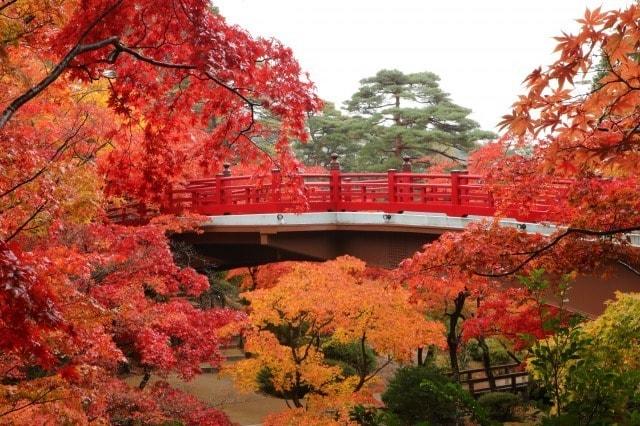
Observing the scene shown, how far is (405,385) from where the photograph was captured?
50.4ft

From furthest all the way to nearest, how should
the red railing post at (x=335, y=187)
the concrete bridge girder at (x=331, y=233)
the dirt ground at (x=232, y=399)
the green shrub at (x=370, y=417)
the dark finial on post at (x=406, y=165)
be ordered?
1. the dirt ground at (x=232, y=399)
2. the red railing post at (x=335, y=187)
3. the dark finial on post at (x=406, y=165)
4. the concrete bridge girder at (x=331, y=233)
5. the green shrub at (x=370, y=417)

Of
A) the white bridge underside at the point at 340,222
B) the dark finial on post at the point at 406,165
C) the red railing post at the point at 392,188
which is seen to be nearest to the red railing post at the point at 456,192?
the white bridge underside at the point at 340,222

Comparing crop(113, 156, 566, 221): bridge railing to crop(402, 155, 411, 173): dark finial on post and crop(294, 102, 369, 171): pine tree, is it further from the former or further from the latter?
crop(294, 102, 369, 171): pine tree

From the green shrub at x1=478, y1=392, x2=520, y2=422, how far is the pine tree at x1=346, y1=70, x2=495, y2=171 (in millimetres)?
10265

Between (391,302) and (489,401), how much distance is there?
607cm

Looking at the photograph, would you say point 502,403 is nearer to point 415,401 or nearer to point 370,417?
point 415,401

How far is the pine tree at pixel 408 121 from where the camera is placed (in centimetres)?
2642

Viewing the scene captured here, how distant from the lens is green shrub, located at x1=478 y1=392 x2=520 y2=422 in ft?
59.3

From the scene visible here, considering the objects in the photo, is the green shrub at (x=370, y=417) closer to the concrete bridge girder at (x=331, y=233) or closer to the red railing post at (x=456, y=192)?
the concrete bridge girder at (x=331, y=233)

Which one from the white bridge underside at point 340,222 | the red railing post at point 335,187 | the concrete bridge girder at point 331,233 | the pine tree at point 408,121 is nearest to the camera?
the white bridge underside at point 340,222

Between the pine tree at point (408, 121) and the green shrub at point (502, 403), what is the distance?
33.7 feet

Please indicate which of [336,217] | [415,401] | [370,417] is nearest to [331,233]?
[336,217]

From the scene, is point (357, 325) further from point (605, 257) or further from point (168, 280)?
point (605, 257)

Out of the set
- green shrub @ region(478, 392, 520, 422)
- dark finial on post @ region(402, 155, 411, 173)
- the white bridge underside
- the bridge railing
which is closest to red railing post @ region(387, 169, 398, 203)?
the bridge railing
